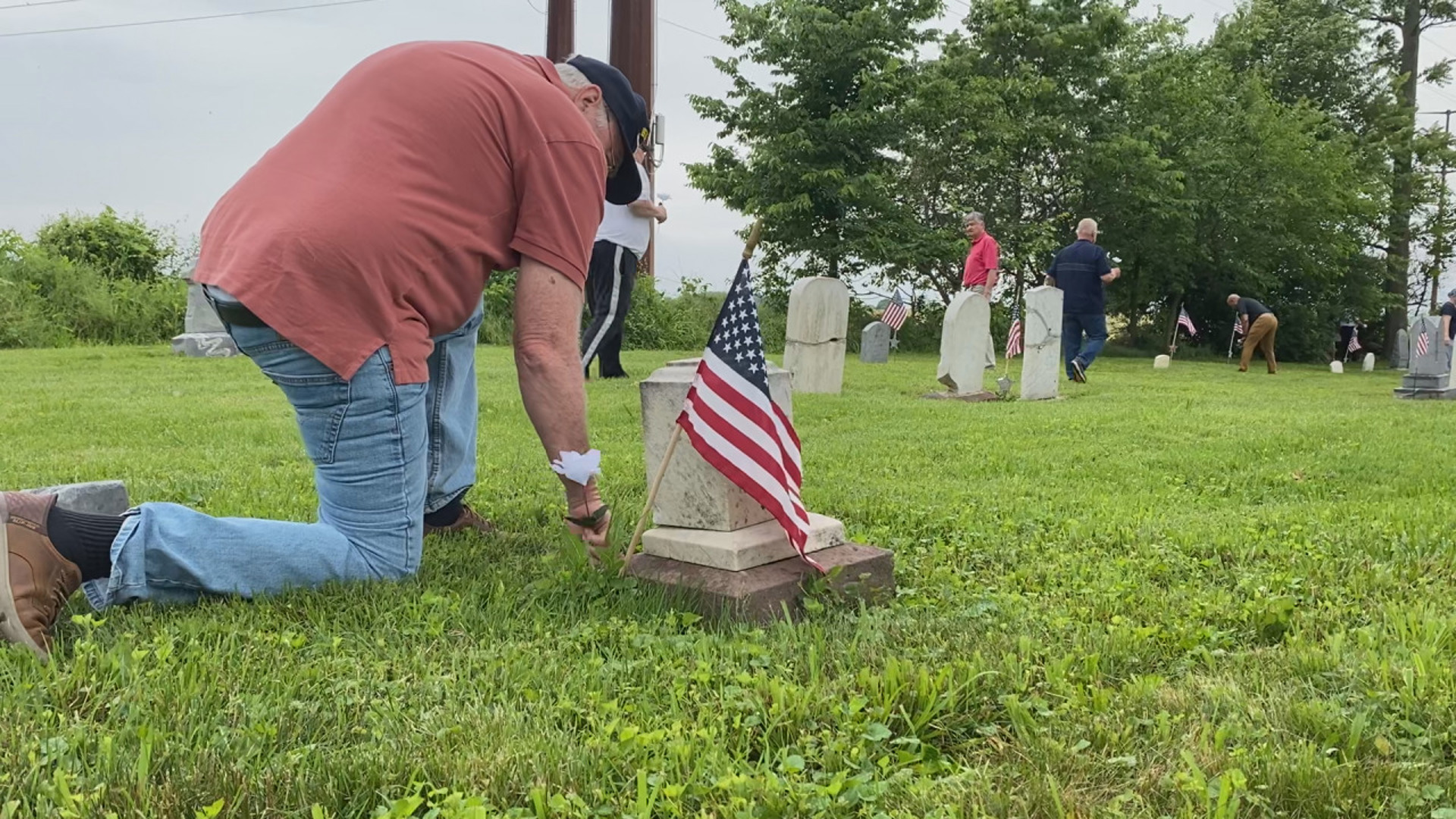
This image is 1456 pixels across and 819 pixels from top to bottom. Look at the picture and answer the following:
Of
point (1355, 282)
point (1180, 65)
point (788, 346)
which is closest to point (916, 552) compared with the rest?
point (788, 346)

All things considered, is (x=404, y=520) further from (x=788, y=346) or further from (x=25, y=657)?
(x=788, y=346)

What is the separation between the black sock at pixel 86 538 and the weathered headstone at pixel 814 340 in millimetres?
7318

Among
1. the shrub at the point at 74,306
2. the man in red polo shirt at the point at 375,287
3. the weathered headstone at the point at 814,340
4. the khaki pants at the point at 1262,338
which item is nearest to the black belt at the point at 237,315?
the man in red polo shirt at the point at 375,287

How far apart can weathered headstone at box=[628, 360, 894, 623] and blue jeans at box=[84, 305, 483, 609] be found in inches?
26.2

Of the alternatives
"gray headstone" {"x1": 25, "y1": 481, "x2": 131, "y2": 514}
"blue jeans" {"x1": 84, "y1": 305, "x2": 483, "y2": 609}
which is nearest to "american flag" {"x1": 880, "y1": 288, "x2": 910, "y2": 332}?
"gray headstone" {"x1": 25, "y1": 481, "x2": 131, "y2": 514}

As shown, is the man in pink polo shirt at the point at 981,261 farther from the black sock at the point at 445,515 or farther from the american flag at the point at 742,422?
the american flag at the point at 742,422

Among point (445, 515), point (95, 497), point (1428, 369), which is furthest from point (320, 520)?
point (1428, 369)

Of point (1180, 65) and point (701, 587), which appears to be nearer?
point (701, 587)

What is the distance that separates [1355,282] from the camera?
27.5 m

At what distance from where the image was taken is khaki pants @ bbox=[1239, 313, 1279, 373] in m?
16.9

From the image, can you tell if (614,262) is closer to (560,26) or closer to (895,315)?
(895,315)

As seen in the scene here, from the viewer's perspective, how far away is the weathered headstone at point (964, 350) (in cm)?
982

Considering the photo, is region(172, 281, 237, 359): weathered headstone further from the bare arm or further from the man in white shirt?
the bare arm

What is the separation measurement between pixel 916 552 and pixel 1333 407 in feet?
22.5
